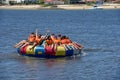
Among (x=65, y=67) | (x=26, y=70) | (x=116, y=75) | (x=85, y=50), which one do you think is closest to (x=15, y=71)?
(x=26, y=70)

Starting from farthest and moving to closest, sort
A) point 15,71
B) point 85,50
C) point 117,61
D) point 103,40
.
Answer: point 103,40 → point 85,50 → point 117,61 → point 15,71

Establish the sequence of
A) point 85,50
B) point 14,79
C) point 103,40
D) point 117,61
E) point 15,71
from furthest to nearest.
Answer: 1. point 103,40
2. point 85,50
3. point 117,61
4. point 15,71
5. point 14,79

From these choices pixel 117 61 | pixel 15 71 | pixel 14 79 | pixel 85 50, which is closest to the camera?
pixel 14 79

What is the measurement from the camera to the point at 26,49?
54.2 metres

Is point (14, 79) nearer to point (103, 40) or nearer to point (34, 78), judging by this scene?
A: point (34, 78)

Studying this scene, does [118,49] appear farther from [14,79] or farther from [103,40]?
[14,79]

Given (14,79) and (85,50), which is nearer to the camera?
(14,79)

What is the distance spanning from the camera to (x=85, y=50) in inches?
2419

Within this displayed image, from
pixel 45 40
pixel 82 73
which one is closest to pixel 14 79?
pixel 82 73

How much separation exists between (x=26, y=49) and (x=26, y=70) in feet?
19.3

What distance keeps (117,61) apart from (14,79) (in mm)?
11767

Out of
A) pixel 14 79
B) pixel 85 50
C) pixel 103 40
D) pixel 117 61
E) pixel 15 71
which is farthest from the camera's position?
pixel 103 40

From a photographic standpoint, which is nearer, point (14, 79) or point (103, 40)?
point (14, 79)

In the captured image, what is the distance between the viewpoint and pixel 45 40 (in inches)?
2117
